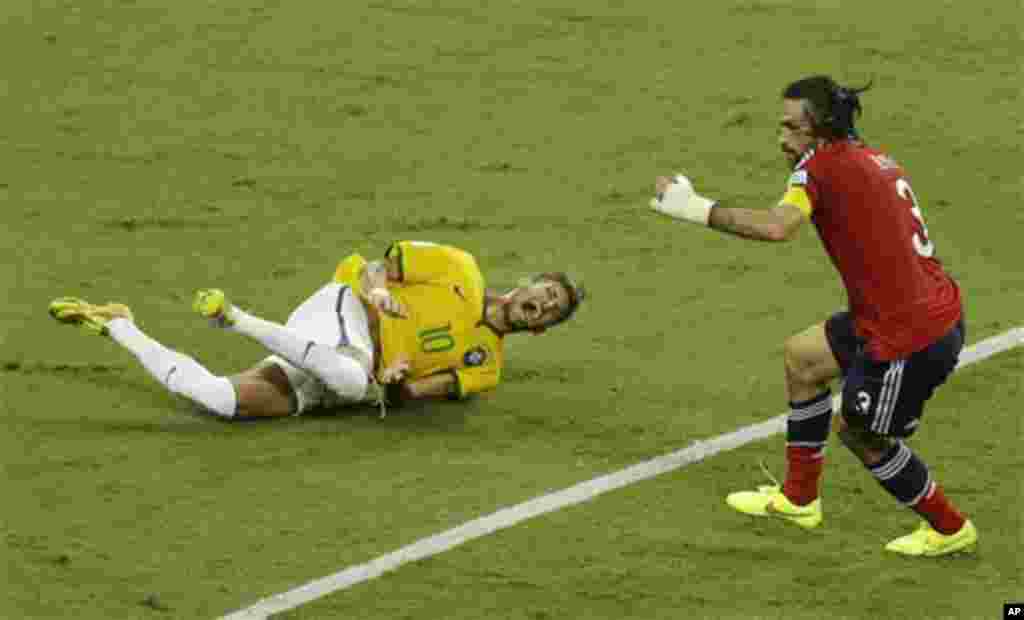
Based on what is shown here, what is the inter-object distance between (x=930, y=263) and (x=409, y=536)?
235cm

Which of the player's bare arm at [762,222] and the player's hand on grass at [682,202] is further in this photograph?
the player's hand on grass at [682,202]

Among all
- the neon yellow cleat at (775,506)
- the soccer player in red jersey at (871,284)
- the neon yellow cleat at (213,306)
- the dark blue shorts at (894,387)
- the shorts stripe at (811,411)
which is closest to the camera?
the soccer player in red jersey at (871,284)

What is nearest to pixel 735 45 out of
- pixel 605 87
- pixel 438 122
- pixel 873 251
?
pixel 605 87

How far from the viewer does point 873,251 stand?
32.9 ft

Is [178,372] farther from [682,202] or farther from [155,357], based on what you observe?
[682,202]

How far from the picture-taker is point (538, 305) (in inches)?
443

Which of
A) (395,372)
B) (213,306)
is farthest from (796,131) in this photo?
(213,306)

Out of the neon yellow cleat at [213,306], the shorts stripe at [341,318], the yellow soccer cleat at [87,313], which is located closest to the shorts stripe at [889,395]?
the shorts stripe at [341,318]

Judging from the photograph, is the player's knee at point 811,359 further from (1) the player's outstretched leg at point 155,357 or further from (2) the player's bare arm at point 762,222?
(1) the player's outstretched leg at point 155,357

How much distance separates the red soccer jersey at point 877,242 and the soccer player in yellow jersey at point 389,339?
63.2 inches

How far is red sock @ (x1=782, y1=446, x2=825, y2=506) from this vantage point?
10516 mm

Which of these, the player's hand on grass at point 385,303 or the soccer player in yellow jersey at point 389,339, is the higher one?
the player's hand on grass at point 385,303

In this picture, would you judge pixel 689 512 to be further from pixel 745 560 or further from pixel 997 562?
pixel 997 562

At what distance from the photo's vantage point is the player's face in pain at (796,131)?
1009cm
